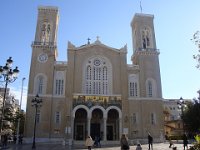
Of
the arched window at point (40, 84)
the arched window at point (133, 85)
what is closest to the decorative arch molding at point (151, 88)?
the arched window at point (133, 85)

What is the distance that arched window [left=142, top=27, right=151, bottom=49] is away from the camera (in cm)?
4427

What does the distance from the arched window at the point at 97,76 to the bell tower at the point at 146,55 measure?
5.69 m

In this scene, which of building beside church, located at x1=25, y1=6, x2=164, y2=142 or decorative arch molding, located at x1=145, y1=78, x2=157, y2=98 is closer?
A: building beside church, located at x1=25, y1=6, x2=164, y2=142

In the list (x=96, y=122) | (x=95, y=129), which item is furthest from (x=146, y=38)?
(x=95, y=129)

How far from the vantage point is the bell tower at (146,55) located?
40875 mm

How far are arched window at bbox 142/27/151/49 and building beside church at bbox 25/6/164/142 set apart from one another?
89 centimetres

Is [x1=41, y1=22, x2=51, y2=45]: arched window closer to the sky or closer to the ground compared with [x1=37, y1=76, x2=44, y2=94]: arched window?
closer to the sky

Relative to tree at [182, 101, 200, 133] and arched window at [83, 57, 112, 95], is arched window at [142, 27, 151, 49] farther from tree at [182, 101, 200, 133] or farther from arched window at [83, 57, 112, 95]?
tree at [182, 101, 200, 133]

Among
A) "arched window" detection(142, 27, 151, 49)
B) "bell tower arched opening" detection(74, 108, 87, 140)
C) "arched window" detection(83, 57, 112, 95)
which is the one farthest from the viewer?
"arched window" detection(142, 27, 151, 49)

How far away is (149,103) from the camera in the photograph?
3991cm

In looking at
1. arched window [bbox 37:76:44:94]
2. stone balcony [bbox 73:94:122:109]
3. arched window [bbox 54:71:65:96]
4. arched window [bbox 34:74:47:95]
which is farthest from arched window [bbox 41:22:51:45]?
stone balcony [bbox 73:94:122:109]

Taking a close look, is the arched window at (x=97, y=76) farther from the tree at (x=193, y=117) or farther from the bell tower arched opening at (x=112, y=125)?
the tree at (x=193, y=117)

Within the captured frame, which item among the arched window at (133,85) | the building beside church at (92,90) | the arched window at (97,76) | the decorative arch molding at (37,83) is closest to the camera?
the building beside church at (92,90)

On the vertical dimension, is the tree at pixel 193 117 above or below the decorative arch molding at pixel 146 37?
below
